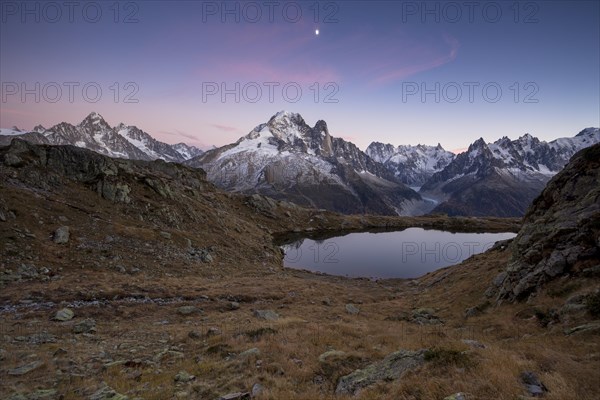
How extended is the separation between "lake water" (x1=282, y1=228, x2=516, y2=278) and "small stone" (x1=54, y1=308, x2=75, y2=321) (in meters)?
59.9

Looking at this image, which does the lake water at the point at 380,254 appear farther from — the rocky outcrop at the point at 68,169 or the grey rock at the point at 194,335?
the grey rock at the point at 194,335

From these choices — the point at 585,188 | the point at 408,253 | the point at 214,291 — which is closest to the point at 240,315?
the point at 214,291

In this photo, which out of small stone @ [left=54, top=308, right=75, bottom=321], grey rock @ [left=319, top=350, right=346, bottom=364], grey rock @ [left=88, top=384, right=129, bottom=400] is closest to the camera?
grey rock @ [left=88, top=384, right=129, bottom=400]

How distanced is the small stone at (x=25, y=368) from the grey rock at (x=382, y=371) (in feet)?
42.5

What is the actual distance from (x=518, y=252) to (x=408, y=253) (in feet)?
249

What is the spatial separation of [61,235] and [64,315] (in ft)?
76.5

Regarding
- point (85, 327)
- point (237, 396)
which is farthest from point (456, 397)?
point (85, 327)

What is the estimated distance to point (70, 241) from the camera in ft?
142

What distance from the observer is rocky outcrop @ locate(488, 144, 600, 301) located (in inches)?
984

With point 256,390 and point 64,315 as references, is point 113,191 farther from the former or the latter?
point 256,390

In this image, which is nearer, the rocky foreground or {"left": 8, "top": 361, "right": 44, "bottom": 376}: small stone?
the rocky foreground

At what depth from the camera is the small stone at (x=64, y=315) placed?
23.5 meters

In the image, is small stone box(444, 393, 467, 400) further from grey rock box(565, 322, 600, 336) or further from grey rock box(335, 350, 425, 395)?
grey rock box(565, 322, 600, 336)

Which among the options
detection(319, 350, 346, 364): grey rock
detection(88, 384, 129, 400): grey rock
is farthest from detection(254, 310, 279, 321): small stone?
detection(88, 384, 129, 400): grey rock
